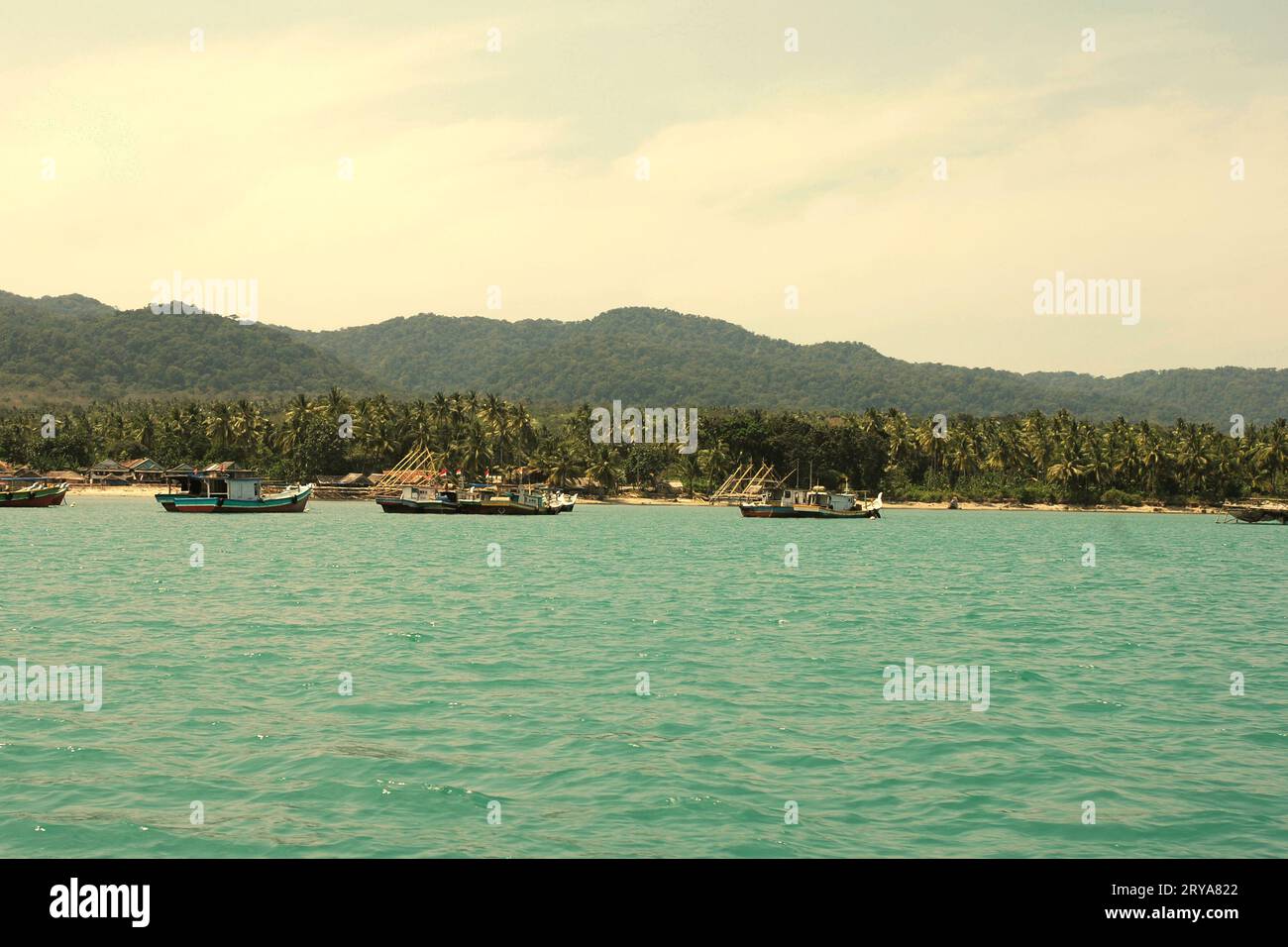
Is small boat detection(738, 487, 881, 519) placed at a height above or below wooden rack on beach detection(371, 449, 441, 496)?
below

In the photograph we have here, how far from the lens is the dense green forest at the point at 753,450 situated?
164 metres

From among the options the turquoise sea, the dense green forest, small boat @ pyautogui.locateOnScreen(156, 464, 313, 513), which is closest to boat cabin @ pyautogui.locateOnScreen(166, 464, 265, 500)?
small boat @ pyautogui.locateOnScreen(156, 464, 313, 513)

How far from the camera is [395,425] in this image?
171m

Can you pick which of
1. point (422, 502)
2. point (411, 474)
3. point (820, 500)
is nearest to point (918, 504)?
point (820, 500)

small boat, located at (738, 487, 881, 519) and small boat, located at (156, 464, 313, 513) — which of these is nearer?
small boat, located at (156, 464, 313, 513)

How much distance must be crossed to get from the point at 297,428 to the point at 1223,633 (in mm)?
152025

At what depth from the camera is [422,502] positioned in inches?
5128

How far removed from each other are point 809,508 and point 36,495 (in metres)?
90.0

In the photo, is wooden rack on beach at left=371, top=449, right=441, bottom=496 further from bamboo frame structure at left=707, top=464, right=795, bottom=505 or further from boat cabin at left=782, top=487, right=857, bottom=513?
boat cabin at left=782, top=487, right=857, bottom=513

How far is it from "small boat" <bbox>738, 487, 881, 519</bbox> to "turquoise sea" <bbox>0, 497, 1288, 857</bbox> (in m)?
89.3

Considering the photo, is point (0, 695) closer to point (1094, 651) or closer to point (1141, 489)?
point (1094, 651)

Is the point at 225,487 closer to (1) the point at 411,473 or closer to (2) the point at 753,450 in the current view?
(1) the point at 411,473

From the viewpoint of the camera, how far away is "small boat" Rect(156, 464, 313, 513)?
114m

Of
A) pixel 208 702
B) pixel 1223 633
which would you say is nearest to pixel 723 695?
pixel 208 702
